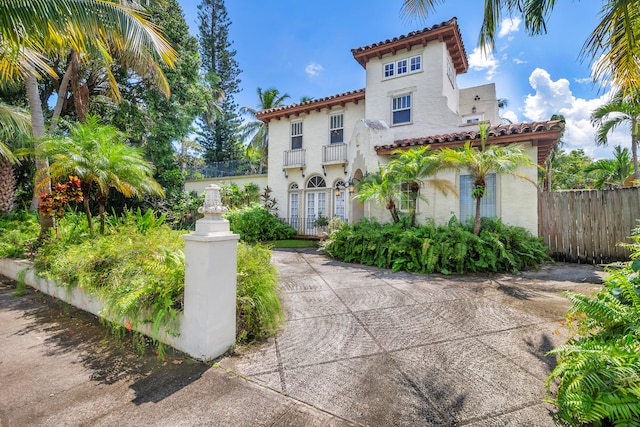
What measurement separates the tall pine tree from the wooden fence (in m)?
26.1

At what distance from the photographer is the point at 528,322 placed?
13.0 ft

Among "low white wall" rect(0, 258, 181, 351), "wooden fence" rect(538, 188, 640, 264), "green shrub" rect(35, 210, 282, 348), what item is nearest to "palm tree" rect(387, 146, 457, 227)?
"wooden fence" rect(538, 188, 640, 264)

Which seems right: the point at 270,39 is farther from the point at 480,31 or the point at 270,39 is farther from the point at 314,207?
the point at 480,31

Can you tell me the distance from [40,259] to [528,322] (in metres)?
9.16

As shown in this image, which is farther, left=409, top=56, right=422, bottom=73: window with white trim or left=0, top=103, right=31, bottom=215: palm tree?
left=409, top=56, right=422, bottom=73: window with white trim

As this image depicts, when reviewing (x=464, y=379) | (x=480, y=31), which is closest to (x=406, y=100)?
(x=480, y=31)

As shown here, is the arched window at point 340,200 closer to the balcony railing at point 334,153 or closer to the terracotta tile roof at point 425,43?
the balcony railing at point 334,153

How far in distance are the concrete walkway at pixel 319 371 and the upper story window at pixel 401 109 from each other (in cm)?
1044

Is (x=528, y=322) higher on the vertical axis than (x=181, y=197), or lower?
lower

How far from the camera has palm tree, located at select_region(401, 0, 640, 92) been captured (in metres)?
4.55

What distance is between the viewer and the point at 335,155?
1419 cm

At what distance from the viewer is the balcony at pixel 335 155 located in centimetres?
1390

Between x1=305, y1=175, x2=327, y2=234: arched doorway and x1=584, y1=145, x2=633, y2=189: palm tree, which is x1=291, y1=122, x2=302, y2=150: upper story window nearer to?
x1=305, y1=175, x2=327, y2=234: arched doorway

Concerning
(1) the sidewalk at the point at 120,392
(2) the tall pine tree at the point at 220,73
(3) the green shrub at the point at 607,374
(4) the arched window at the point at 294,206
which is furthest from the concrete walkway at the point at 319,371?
(2) the tall pine tree at the point at 220,73
